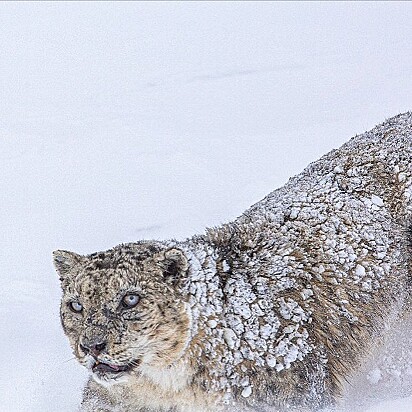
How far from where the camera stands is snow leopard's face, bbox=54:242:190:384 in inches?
176

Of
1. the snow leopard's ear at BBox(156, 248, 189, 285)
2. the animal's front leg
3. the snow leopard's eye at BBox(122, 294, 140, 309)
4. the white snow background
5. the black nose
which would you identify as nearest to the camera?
the black nose

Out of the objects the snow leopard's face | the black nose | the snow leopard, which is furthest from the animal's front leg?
the black nose

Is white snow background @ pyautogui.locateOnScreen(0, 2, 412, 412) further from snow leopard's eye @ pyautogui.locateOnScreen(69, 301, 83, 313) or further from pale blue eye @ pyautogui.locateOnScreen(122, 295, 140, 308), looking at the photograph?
pale blue eye @ pyautogui.locateOnScreen(122, 295, 140, 308)

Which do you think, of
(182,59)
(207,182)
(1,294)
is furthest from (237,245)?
(182,59)

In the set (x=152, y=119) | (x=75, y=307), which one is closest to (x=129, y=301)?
(x=75, y=307)

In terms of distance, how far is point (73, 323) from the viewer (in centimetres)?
461

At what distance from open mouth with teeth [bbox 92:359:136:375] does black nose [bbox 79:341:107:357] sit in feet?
0.24

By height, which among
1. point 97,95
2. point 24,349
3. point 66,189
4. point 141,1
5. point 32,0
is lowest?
point 24,349

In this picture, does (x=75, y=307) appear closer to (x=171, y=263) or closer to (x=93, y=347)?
(x=93, y=347)

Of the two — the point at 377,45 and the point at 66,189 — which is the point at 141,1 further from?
the point at 66,189

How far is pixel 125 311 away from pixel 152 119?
22.1ft

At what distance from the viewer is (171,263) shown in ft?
15.5

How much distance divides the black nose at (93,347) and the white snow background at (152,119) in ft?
4.92

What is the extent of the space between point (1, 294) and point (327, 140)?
15.1ft
